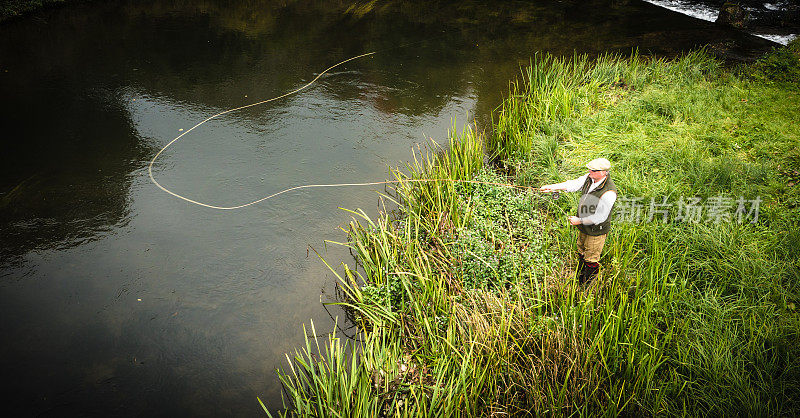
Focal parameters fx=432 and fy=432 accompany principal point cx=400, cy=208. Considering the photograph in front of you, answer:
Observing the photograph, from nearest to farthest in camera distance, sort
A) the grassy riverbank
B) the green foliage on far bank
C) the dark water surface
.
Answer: the grassy riverbank < the dark water surface < the green foliage on far bank

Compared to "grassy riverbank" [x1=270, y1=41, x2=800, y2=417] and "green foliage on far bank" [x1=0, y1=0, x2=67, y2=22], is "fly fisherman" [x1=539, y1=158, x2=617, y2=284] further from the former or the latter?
"green foliage on far bank" [x1=0, y1=0, x2=67, y2=22]

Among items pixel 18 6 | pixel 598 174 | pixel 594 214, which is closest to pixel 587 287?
pixel 594 214

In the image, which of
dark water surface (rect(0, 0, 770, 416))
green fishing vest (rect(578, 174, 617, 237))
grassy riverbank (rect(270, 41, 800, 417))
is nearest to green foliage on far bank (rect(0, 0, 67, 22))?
dark water surface (rect(0, 0, 770, 416))

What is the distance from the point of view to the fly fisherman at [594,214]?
11.2ft

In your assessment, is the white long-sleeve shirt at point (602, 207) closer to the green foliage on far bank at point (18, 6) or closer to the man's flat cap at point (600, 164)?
the man's flat cap at point (600, 164)

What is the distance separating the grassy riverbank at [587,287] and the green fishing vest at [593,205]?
1.04 feet

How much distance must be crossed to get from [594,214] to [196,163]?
16.1ft

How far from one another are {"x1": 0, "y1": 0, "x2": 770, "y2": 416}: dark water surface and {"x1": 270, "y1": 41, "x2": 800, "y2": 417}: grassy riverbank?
764mm

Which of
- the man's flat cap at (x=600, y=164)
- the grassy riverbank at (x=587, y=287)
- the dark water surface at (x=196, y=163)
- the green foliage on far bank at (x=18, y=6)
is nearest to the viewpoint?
Result: the grassy riverbank at (x=587, y=287)

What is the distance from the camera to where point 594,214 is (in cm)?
347

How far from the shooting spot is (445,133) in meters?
6.63

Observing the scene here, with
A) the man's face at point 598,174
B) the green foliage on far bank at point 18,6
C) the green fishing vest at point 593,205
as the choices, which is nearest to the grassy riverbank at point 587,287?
the green fishing vest at point 593,205

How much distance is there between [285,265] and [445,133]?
11.1 ft

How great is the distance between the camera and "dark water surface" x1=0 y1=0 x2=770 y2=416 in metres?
3.55
